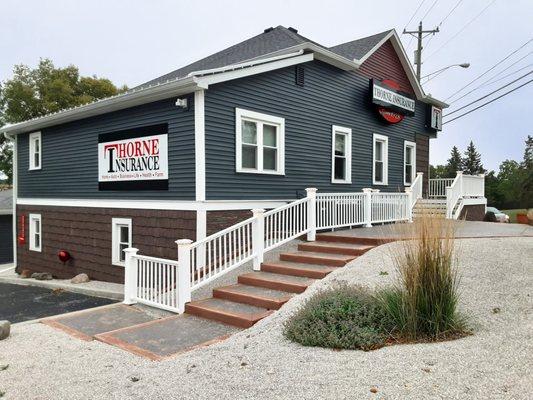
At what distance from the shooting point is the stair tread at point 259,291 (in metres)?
6.66

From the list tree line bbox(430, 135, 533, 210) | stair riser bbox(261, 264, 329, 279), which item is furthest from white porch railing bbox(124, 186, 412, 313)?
tree line bbox(430, 135, 533, 210)

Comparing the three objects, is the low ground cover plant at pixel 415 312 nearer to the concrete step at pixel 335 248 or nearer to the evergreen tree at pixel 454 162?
the concrete step at pixel 335 248

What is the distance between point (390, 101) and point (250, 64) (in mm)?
6672

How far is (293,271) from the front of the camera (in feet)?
24.7

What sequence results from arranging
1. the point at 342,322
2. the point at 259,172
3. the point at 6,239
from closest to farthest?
1. the point at 342,322
2. the point at 259,172
3. the point at 6,239

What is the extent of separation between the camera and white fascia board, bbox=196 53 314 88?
834cm

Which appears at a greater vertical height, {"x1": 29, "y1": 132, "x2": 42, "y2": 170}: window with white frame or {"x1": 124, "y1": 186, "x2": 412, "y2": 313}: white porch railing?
{"x1": 29, "y1": 132, "x2": 42, "y2": 170}: window with white frame

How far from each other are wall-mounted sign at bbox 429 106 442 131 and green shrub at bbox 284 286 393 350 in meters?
13.4

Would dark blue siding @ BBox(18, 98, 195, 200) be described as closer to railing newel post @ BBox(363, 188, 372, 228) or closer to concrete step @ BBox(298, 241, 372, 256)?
concrete step @ BBox(298, 241, 372, 256)

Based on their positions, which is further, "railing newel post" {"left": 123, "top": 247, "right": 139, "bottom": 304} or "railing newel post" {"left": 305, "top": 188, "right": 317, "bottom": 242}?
"railing newel post" {"left": 305, "top": 188, "right": 317, "bottom": 242}

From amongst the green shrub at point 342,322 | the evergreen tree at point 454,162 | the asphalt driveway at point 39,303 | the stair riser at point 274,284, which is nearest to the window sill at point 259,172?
the stair riser at point 274,284

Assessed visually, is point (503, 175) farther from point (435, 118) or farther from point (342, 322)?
point (342, 322)

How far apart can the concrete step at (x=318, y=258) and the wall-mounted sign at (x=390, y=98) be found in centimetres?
703

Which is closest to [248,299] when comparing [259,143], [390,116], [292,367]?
[292,367]
